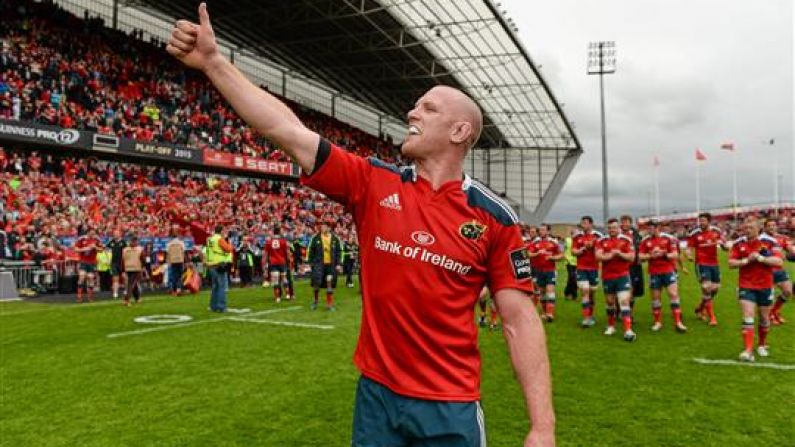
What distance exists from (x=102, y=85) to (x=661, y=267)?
26.4m

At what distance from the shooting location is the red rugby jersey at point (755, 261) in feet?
26.9

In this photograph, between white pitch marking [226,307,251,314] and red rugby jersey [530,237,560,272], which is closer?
red rugby jersey [530,237,560,272]

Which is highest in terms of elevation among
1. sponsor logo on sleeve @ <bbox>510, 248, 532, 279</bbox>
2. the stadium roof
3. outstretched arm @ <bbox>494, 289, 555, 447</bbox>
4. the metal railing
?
the stadium roof

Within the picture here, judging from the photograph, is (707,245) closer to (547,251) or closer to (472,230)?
(547,251)

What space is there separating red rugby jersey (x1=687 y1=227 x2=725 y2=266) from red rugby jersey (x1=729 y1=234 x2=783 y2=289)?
11.2 feet

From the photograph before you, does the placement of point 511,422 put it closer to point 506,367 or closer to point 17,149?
point 506,367

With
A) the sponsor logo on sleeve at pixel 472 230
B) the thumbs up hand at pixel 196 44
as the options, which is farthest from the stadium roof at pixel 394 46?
the sponsor logo on sleeve at pixel 472 230

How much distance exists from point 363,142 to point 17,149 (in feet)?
91.3

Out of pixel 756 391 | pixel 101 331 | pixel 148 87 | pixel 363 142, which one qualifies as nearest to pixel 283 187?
pixel 148 87

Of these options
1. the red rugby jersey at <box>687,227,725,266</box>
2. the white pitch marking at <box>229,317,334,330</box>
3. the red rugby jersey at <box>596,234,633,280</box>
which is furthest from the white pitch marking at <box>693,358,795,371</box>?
the white pitch marking at <box>229,317,334,330</box>

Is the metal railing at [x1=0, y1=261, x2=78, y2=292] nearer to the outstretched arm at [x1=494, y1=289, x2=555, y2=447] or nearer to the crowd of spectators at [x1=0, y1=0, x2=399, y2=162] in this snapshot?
the crowd of spectators at [x1=0, y1=0, x2=399, y2=162]

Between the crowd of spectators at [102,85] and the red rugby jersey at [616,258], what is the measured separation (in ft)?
46.6

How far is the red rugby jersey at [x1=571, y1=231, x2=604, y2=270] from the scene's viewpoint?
1147 centimetres

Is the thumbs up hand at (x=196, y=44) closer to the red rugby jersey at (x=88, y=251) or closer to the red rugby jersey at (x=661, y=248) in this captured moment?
the red rugby jersey at (x=661, y=248)
